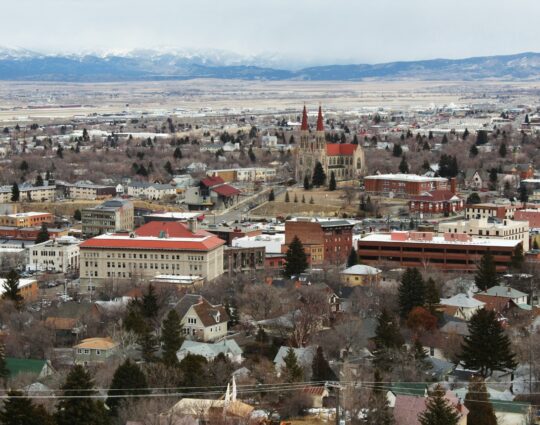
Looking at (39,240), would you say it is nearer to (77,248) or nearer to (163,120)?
(77,248)

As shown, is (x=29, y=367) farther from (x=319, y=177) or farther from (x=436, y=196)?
(x=319, y=177)

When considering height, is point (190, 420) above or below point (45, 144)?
above

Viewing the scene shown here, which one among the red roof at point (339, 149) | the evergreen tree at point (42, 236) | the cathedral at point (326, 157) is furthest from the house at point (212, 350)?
the red roof at point (339, 149)

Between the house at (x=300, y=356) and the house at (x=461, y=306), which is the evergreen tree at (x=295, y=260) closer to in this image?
the house at (x=461, y=306)

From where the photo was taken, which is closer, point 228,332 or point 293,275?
point 228,332

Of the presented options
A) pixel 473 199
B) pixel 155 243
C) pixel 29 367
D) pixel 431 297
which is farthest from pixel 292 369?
pixel 473 199

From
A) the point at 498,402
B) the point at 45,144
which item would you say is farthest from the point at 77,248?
the point at 45,144
